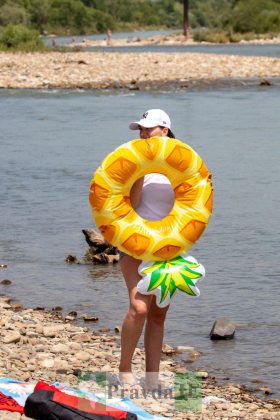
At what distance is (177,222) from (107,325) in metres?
2.24

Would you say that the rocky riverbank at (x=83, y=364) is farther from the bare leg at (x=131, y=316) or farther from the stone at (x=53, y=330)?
the bare leg at (x=131, y=316)

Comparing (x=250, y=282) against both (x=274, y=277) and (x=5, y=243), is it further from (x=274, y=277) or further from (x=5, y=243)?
(x=5, y=243)

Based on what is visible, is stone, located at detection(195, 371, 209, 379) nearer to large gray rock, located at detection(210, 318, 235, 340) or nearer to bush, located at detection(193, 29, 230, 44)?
large gray rock, located at detection(210, 318, 235, 340)

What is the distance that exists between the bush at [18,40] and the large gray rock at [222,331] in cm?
3415

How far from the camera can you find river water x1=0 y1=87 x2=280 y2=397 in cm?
806

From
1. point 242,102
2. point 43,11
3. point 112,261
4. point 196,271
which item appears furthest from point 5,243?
point 43,11

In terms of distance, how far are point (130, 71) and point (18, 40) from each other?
336 inches

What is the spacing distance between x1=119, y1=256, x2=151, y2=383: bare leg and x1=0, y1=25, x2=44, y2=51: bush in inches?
1410

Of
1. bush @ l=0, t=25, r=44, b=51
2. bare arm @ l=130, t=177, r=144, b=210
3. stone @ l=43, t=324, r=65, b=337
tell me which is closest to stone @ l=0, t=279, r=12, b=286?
stone @ l=43, t=324, r=65, b=337

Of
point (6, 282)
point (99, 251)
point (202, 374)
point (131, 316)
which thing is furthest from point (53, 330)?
point (99, 251)

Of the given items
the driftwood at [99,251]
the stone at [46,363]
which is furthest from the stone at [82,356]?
the driftwood at [99,251]

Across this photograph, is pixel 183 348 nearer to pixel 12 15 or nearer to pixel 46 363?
pixel 46 363

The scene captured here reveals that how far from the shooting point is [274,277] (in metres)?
9.54

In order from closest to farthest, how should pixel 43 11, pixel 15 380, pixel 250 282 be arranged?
pixel 15 380
pixel 250 282
pixel 43 11
